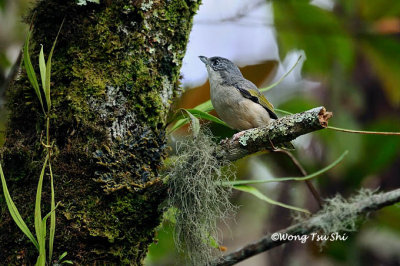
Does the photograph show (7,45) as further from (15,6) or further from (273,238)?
(273,238)

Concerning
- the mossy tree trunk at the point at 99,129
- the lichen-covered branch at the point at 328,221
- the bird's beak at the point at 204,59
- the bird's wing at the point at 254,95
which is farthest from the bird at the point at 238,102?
the mossy tree trunk at the point at 99,129

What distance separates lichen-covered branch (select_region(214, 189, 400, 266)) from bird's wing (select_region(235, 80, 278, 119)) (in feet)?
2.37

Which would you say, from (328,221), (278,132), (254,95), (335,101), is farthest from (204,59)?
(278,132)

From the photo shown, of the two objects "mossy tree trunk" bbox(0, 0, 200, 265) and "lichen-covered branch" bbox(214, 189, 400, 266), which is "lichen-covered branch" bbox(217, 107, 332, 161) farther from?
"lichen-covered branch" bbox(214, 189, 400, 266)

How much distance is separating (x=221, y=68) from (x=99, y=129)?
151 centimetres

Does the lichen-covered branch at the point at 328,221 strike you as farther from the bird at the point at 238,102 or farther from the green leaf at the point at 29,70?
the green leaf at the point at 29,70

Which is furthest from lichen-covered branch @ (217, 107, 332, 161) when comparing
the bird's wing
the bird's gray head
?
the bird's gray head

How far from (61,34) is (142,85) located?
1.41 feet

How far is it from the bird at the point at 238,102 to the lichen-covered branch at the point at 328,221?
0.46 m

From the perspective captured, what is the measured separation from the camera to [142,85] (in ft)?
6.53

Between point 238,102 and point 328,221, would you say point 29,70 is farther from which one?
point 328,221

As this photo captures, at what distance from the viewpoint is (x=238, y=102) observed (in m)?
2.82

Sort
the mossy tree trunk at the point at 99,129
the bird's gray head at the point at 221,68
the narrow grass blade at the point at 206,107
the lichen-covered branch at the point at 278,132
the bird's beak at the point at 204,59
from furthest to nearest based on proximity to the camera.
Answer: the bird's beak at the point at 204,59 < the bird's gray head at the point at 221,68 < the narrow grass blade at the point at 206,107 < the mossy tree trunk at the point at 99,129 < the lichen-covered branch at the point at 278,132

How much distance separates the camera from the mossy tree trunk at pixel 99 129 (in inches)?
70.5
